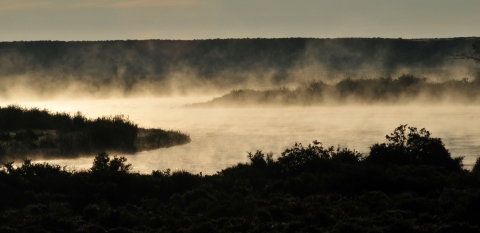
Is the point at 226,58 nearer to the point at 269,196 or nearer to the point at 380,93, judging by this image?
Answer: the point at 380,93

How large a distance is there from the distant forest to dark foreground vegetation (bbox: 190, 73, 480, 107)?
203 ft

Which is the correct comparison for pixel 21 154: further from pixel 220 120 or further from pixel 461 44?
pixel 461 44

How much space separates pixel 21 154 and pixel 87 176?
13896mm

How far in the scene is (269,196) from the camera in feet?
91.9

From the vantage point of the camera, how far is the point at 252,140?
51.6 metres

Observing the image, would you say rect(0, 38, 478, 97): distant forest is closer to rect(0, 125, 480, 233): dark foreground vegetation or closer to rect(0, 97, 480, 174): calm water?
rect(0, 97, 480, 174): calm water

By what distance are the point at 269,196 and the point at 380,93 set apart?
2392 inches

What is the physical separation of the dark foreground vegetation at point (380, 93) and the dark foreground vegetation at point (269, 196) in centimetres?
5176

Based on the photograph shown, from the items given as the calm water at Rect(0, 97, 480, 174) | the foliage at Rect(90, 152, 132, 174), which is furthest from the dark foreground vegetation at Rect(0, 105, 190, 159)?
the foliage at Rect(90, 152, 132, 174)

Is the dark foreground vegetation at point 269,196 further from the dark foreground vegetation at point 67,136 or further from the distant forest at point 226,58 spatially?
the distant forest at point 226,58

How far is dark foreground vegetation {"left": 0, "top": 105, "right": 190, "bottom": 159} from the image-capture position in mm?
43875

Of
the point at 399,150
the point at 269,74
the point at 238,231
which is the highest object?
the point at 269,74

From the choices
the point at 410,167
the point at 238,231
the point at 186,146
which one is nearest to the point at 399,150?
the point at 410,167

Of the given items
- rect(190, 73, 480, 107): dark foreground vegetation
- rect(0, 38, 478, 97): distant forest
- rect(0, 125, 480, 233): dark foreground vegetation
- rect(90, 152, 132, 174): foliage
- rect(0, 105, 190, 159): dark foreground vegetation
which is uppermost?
rect(0, 38, 478, 97): distant forest
